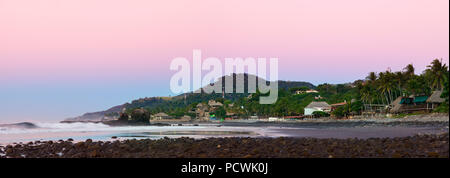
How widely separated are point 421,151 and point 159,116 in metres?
171

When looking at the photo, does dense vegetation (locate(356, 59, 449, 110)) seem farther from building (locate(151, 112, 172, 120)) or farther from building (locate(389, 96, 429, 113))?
building (locate(151, 112, 172, 120))

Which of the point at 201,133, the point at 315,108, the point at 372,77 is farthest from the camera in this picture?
the point at 315,108

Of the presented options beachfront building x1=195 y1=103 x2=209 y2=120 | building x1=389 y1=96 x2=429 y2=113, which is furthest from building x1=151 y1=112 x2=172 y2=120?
building x1=389 y1=96 x2=429 y2=113

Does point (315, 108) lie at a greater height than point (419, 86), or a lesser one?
lesser

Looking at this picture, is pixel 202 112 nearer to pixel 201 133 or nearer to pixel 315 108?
pixel 315 108

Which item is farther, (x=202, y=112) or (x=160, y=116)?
(x=202, y=112)

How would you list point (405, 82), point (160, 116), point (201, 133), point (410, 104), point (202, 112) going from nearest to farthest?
1. point (201, 133)
2. point (410, 104)
3. point (405, 82)
4. point (160, 116)
5. point (202, 112)

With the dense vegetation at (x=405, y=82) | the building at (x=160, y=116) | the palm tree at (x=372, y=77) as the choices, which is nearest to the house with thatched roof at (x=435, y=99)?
the dense vegetation at (x=405, y=82)

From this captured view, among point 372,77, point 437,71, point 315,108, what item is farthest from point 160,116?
point 437,71

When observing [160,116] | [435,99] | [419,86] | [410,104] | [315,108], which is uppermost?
[419,86]

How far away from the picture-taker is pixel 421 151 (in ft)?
42.3

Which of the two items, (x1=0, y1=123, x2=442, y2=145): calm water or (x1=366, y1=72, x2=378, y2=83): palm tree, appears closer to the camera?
(x1=0, y1=123, x2=442, y2=145): calm water
